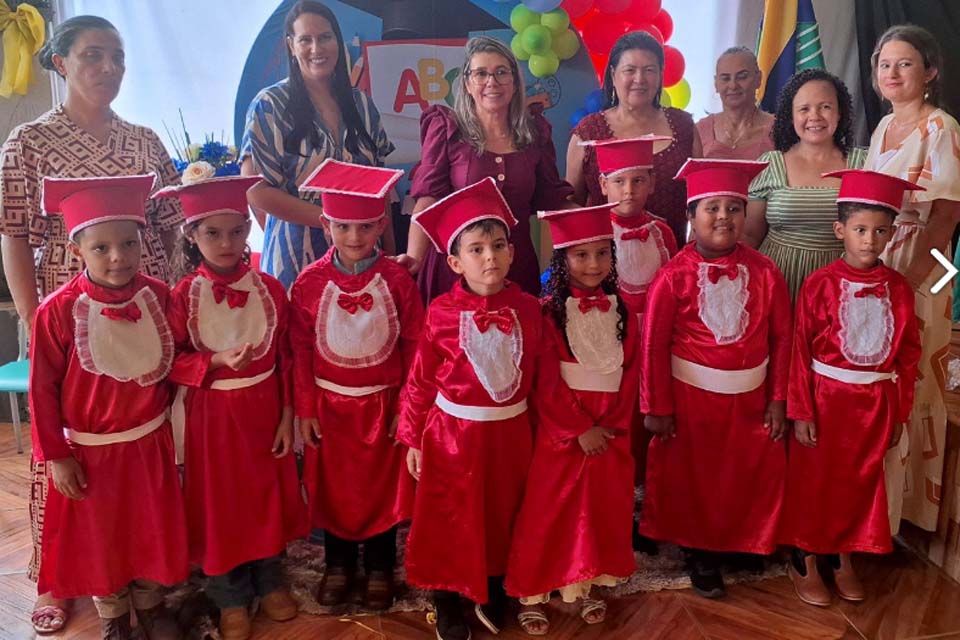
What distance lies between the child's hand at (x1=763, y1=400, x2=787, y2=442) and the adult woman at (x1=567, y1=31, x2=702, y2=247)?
774mm

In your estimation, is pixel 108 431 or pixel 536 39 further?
pixel 536 39

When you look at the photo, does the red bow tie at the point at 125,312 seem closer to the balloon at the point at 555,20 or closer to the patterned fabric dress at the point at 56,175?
the patterned fabric dress at the point at 56,175

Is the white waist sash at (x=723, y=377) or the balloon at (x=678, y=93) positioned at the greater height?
the balloon at (x=678, y=93)

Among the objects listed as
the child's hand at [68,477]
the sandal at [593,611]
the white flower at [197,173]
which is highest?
the white flower at [197,173]

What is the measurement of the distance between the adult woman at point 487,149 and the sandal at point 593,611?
107 cm

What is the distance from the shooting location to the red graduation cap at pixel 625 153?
240cm

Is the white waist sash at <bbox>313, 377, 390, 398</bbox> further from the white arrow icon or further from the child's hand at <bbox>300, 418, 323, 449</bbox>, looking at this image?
the white arrow icon

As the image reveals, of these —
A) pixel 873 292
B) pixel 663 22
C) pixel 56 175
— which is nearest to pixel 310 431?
pixel 56 175

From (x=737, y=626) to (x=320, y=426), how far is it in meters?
1.41

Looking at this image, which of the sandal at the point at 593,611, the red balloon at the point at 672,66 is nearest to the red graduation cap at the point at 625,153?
the sandal at the point at 593,611

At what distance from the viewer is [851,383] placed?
2307 mm

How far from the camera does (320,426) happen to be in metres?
2.25

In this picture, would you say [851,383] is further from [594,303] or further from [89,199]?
[89,199]

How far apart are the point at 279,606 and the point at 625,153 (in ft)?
5.88
